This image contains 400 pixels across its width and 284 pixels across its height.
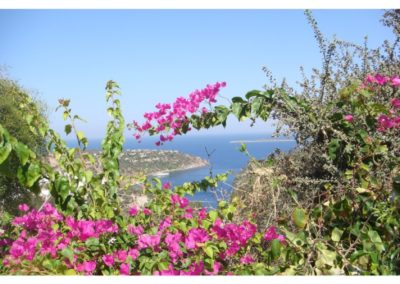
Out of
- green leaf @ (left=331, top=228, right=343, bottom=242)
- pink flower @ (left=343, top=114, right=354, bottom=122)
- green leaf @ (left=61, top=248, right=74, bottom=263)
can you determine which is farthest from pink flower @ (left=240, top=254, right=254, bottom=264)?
pink flower @ (left=343, top=114, right=354, bottom=122)

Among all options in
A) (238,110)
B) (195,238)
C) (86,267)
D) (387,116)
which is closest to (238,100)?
(238,110)

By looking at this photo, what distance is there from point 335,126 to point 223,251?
90cm

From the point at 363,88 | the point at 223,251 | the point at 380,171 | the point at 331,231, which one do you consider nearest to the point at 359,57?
the point at 363,88

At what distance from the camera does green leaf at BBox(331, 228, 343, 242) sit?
6.07 ft

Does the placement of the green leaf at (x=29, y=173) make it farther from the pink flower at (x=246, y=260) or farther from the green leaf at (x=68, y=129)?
the pink flower at (x=246, y=260)

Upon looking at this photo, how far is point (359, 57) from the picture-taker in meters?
3.02

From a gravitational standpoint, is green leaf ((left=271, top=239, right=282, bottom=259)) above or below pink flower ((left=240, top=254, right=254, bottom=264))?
above

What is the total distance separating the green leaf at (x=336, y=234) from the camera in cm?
185

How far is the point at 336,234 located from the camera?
1.86 m

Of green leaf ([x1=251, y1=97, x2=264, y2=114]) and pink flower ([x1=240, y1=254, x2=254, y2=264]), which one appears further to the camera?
green leaf ([x1=251, y1=97, x2=264, y2=114])

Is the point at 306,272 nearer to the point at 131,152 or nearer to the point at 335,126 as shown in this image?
the point at 335,126
